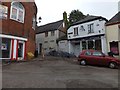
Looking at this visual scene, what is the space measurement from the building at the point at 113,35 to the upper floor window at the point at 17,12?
11666 millimetres

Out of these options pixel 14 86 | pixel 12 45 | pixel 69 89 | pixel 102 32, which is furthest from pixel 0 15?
pixel 102 32

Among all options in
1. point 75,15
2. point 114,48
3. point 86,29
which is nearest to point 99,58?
point 114,48

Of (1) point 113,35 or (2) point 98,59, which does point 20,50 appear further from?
(1) point 113,35

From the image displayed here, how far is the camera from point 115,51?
2341 cm

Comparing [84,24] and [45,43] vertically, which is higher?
[84,24]

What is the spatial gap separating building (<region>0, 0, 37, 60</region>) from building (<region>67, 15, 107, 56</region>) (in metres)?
9.62

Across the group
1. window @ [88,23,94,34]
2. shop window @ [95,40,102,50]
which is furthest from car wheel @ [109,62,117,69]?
window @ [88,23,94,34]

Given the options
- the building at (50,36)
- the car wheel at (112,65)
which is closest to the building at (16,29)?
the car wheel at (112,65)

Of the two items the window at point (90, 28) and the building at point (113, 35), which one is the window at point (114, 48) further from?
the window at point (90, 28)

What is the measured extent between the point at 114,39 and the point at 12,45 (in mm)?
13097

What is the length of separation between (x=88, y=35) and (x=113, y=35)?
484 cm

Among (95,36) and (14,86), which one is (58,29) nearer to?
(95,36)

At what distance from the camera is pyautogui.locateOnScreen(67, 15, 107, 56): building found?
25703 mm

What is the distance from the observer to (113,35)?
23.8 metres
